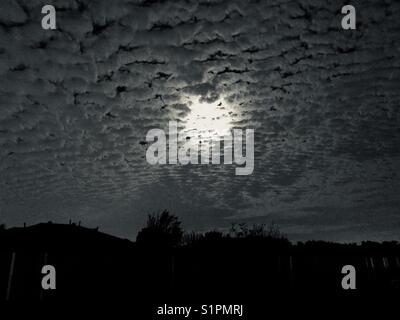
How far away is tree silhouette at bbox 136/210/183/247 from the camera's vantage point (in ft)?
107

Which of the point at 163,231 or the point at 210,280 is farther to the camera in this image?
the point at 163,231

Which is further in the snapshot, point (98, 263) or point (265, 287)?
point (98, 263)

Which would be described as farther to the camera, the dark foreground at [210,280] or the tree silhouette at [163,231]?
the tree silhouette at [163,231]

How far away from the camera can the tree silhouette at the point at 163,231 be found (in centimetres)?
3272

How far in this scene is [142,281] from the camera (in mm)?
10094

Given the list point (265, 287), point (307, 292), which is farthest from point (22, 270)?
point (307, 292)

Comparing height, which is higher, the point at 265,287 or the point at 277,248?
the point at 277,248

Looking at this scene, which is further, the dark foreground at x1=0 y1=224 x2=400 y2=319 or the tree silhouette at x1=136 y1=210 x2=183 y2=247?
the tree silhouette at x1=136 y1=210 x2=183 y2=247

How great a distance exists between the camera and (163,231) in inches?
1371
